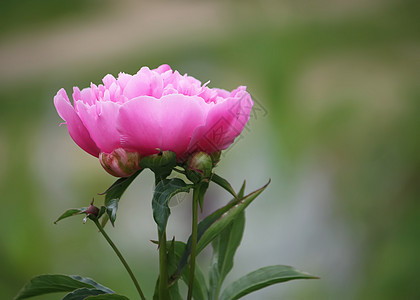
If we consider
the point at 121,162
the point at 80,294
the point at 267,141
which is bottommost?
the point at 80,294

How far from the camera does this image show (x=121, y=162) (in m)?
0.43

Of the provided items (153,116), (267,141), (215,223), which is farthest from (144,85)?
(267,141)

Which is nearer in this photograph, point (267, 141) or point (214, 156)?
point (214, 156)

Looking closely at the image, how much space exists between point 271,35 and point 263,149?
35 centimetres

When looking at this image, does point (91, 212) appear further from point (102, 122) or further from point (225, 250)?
point (225, 250)

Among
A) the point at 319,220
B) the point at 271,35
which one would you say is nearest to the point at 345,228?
the point at 319,220

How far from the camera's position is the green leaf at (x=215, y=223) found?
49cm

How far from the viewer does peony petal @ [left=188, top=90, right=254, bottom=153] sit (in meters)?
0.43

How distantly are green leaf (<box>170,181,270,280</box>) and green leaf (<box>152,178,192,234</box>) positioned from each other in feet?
0.25

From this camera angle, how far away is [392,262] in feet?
4.50

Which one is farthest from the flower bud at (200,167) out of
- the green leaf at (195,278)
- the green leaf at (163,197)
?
the green leaf at (195,278)

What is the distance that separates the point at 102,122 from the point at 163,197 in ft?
0.27

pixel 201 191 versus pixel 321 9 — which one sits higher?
pixel 321 9

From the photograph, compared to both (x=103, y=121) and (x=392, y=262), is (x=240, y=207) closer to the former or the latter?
(x=103, y=121)
